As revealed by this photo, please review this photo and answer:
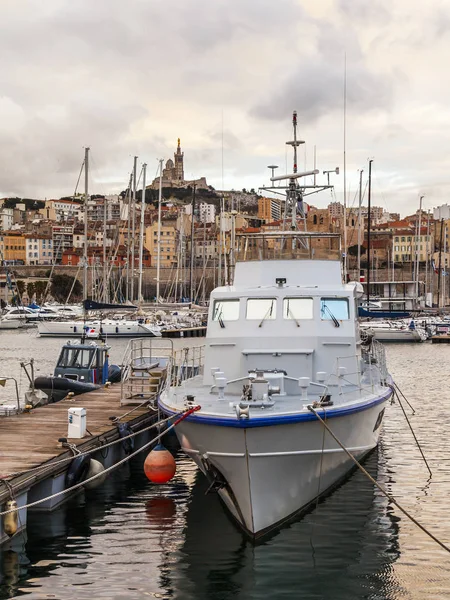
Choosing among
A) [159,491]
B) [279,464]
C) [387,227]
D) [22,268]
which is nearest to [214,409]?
[279,464]

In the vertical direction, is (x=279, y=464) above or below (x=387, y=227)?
below

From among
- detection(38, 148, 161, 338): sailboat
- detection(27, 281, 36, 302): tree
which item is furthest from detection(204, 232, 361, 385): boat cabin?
detection(27, 281, 36, 302): tree

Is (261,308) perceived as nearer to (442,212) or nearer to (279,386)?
(279,386)

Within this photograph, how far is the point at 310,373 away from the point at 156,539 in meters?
4.62

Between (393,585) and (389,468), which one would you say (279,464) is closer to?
(393,585)

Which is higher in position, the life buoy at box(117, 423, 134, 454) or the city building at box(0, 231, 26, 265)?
the city building at box(0, 231, 26, 265)

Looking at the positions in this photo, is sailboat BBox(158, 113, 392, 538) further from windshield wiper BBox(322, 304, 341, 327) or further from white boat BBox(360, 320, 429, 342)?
white boat BBox(360, 320, 429, 342)

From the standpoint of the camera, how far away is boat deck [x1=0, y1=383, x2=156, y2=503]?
14695 mm

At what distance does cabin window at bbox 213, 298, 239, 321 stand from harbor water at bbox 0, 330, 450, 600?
3.66 m

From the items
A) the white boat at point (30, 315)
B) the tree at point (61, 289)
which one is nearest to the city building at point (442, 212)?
the tree at point (61, 289)

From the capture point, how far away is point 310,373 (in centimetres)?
1680

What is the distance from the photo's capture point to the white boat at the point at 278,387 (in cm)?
1368

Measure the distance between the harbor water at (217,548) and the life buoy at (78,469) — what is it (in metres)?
0.59

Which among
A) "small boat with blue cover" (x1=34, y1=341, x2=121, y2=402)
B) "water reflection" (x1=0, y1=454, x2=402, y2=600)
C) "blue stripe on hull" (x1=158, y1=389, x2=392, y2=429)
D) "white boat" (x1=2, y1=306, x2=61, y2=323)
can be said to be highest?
"blue stripe on hull" (x1=158, y1=389, x2=392, y2=429)
